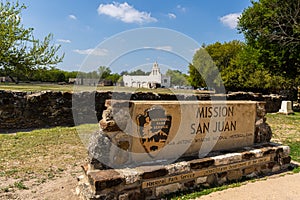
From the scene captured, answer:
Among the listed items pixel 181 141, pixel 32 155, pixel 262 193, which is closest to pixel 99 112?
pixel 32 155

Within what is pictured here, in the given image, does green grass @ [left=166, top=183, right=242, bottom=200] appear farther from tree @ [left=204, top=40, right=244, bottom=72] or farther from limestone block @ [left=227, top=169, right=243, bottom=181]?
tree @ [left=204, top=40, right=244, bottom=72]

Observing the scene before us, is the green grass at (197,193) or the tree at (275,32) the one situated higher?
the tree at (275,32)

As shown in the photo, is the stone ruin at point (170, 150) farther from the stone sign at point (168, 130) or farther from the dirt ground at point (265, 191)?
the dirt ground at point (265, 191)

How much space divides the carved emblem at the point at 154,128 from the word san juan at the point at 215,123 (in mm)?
549

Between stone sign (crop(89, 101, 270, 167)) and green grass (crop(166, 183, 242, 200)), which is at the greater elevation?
stone sign (crop(89, 101, 270, 167))

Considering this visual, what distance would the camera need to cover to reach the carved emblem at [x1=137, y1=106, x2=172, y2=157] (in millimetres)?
3744

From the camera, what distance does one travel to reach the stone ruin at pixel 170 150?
342cm

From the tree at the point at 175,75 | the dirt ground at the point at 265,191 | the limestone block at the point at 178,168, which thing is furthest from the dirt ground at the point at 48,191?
the tree at the point at 175,75

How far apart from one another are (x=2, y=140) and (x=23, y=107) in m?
2.31

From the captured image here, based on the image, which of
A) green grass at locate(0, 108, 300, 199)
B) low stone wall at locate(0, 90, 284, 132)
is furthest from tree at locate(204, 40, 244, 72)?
green grass at locate(0, 108, 300, 199)

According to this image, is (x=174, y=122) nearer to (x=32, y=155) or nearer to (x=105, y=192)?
(x=105, y=192)

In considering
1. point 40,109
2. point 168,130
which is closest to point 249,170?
point 168,130

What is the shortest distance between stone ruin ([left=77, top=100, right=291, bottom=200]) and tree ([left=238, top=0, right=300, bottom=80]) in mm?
11160

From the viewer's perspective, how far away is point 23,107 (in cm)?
911
